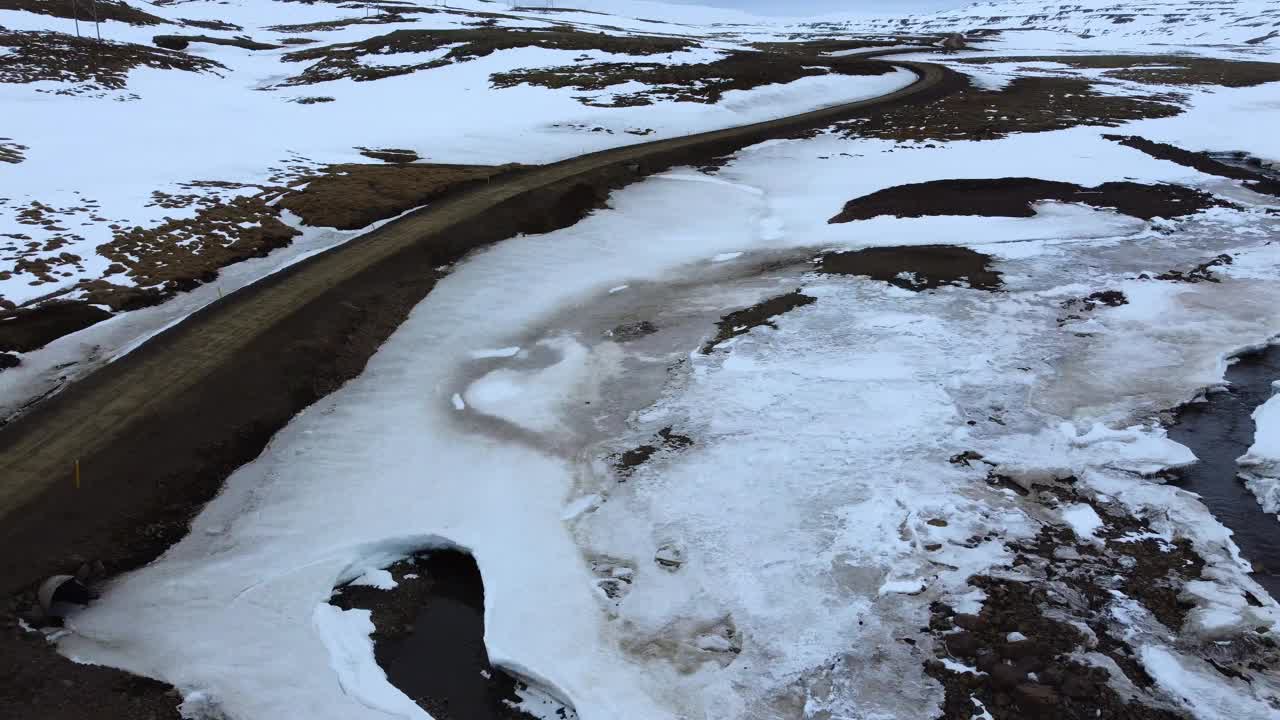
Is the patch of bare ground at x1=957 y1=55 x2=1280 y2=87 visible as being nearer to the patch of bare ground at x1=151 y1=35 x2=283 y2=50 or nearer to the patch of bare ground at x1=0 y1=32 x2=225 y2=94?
the patch of bare ground at x1=0 y1=32 x2=225 y2=94

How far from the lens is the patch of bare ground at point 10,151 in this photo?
22312mm

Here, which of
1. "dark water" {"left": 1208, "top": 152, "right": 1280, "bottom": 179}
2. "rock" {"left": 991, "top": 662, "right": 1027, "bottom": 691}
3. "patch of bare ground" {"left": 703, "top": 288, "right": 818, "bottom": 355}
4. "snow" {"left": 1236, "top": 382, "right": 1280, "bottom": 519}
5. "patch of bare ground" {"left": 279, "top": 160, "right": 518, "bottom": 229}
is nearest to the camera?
"rock" {"left": 991, "top": 662, "right": 1027, "bottom": 691}

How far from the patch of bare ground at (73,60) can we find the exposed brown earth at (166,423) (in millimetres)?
32205

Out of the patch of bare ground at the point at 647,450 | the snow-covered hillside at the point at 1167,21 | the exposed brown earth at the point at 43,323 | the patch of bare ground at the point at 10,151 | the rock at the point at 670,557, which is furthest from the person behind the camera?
the snow-covered hillside at the point at 1167,21

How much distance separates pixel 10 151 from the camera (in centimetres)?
2338

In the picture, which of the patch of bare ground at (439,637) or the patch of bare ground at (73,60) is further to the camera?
the patch of bare ground at (73,60)

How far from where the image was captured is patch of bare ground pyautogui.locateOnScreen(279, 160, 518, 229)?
21453mm

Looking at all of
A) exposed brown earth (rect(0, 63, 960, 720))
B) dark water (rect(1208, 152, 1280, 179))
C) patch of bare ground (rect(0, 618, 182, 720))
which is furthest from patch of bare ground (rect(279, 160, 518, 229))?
dark water (rect(1208, 152, 1280, 179))

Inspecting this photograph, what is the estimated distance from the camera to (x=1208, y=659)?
754 cm

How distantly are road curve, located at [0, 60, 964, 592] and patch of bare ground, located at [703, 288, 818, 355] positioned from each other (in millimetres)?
7351

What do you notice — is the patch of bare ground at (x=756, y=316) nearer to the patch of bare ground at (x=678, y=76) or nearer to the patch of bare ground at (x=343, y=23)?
the patch of bare ground at (x=678, y=76)

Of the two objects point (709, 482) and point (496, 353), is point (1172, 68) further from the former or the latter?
point (709, 482)

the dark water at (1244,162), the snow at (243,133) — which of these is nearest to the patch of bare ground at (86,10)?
the snow at (243,133)

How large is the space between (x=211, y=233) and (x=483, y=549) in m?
14.7
